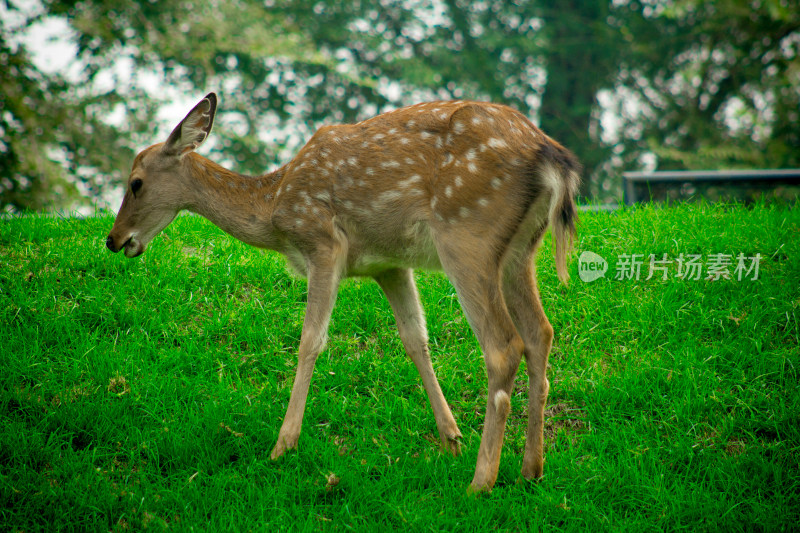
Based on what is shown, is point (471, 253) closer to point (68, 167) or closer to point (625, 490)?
point (625, 490)

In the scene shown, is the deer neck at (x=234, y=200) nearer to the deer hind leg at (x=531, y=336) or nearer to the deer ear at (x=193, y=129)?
the deer ear at (x=193, y=129)

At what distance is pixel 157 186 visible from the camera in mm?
5078

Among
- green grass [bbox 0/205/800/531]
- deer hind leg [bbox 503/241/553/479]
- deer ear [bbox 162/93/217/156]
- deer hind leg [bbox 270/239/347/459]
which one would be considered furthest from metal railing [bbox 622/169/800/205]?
deer ear [bbox 162/93/217/156]

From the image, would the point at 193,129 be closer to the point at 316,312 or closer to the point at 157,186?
the point at 157,186

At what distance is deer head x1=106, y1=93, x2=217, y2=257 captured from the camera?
506 cm

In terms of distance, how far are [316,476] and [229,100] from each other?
14.9 meters

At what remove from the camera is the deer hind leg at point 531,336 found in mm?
4328

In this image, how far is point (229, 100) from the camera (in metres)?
17.9

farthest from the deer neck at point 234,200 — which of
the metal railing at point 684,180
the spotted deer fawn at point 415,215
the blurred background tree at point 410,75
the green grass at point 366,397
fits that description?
the blurred background tree at point 410,75

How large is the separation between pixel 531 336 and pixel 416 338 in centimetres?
78

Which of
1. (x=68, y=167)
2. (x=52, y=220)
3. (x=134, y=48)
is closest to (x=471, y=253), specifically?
(x=52, y=220)

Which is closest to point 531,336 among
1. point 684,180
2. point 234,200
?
point 234,200

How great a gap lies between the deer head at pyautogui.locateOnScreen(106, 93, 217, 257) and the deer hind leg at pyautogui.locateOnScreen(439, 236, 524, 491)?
1.98 meters

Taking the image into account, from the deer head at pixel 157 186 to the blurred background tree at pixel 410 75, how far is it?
26.8 feet
